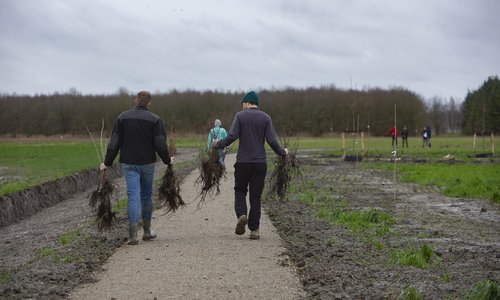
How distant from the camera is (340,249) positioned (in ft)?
30.6

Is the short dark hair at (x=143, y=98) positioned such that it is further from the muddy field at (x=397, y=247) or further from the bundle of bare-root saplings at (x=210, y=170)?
the muddy field at (x=397, y=247)

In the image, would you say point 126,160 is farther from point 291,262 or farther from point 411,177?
point 411,177

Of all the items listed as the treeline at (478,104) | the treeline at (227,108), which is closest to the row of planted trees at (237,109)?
the treeline at (227,108)

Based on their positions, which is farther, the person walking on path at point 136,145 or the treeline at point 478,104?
the treeline at point 478,104

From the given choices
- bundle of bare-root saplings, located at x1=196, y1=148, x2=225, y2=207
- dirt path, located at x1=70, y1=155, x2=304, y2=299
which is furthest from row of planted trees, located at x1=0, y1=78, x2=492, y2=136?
dirt path, located at x1=70, y1=155, x2=304, y2=299

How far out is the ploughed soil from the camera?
7.15 m

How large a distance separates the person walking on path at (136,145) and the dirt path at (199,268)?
2.38 ft

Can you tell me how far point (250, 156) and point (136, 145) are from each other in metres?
1.87

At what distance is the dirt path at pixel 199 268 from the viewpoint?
22.7ft

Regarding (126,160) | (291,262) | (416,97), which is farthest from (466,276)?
(416,97)

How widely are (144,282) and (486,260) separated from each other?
475cm

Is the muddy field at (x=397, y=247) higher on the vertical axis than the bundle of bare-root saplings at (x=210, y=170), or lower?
lower

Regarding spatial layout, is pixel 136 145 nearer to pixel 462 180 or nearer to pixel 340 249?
pixel 340 249

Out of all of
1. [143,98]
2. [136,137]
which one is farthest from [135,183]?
Result: [143,98]
